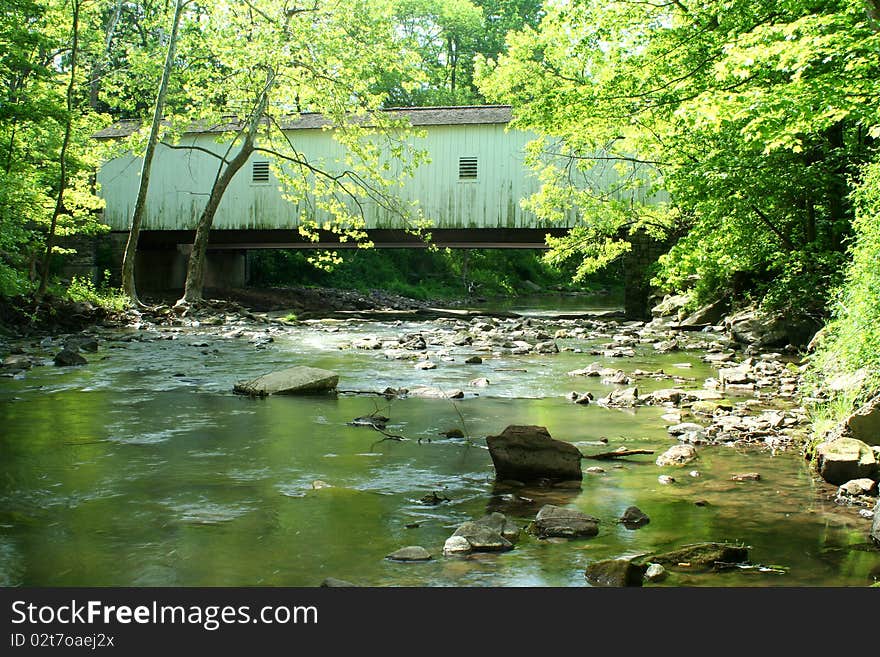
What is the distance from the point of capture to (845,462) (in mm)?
4527

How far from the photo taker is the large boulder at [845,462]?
449 cm

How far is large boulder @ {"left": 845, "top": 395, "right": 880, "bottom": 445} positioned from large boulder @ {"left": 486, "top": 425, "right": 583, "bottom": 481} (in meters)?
1.67

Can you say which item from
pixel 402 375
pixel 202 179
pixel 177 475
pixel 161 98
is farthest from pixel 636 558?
pixel 202 179

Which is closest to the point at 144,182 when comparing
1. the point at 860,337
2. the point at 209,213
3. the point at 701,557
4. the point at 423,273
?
the point at 209,213

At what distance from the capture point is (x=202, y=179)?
907 inches

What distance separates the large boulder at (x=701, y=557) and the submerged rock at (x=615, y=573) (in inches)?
8.1

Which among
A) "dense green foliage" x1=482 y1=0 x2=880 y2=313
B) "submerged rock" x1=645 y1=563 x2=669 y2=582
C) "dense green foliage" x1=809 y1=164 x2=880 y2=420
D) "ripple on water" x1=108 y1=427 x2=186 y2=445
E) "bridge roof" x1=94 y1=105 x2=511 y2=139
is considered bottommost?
"ripple on water" x1=108 y1=427 x2=186 y2=445

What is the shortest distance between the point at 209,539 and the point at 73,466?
1.75 meters

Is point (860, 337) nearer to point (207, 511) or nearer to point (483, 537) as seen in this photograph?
point (483, 537)

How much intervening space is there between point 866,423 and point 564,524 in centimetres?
231

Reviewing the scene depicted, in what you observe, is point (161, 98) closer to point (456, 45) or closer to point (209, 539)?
point (209, 539)

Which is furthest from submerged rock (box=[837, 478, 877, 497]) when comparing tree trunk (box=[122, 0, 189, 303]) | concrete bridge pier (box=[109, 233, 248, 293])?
concrete bridge pier (box=[109, 233, 248, 293])

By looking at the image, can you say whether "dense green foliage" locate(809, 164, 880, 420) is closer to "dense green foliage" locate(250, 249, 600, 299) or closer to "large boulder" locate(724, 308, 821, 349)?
"large boulder" locate(724, 308, 821, 349)

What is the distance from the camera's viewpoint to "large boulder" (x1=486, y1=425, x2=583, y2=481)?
15.4ft
